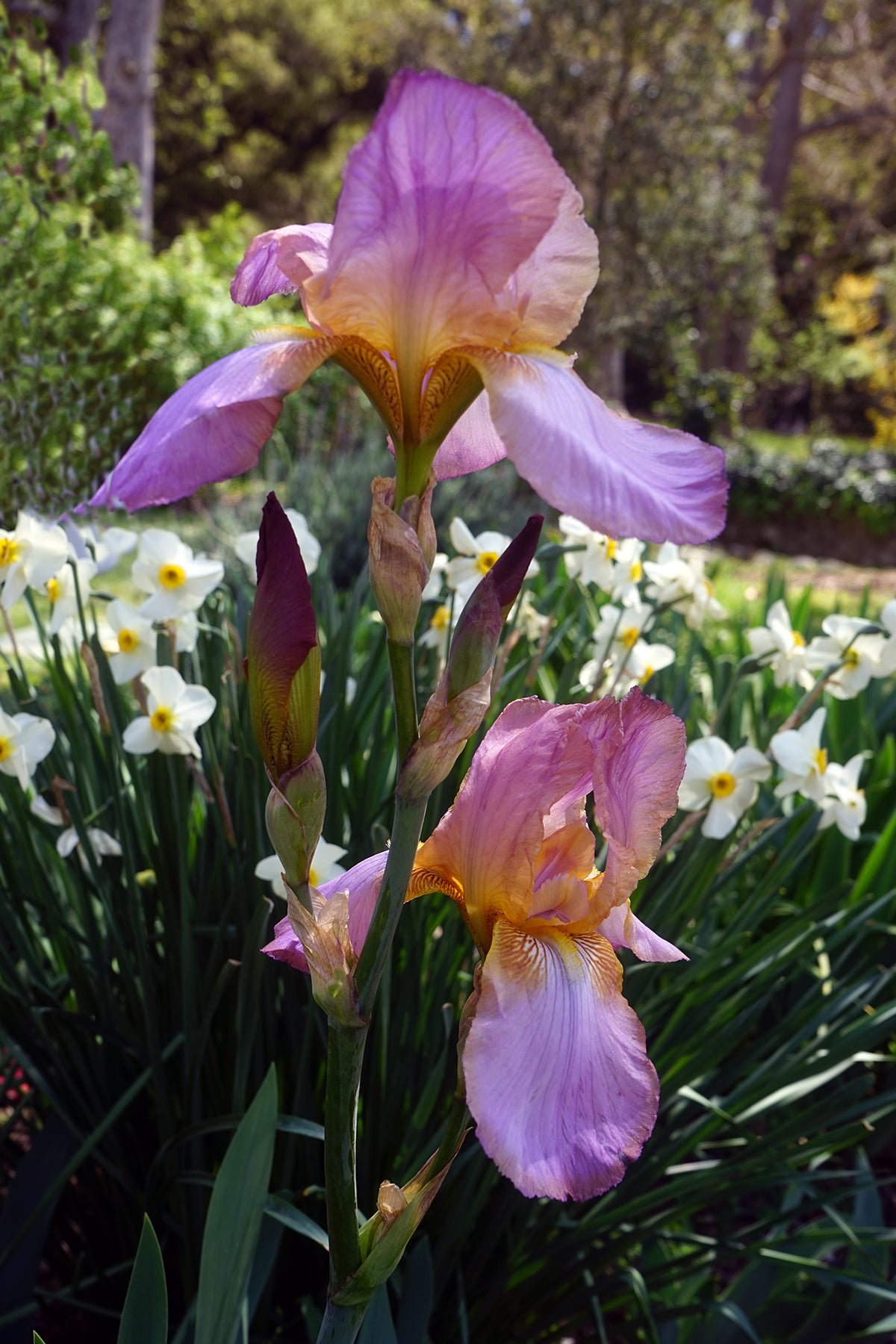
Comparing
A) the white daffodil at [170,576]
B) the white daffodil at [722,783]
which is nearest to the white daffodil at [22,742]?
the white daffodil at [170,576]

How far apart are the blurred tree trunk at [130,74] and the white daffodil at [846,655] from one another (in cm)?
762

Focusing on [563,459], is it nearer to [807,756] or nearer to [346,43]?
[807,756]

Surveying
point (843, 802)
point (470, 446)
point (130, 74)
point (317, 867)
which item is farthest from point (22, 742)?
point (130, 74)

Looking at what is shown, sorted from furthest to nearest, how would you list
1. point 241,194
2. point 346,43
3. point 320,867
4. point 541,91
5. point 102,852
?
point 241,194
point 346,43
point 541,91
point 102,852
point 320,867

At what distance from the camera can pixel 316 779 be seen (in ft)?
2.01

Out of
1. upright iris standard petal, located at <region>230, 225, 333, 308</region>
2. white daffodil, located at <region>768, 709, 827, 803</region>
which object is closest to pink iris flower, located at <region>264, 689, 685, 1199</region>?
upright iris standard petal, located at <region>230, 225, 333, 308</region>

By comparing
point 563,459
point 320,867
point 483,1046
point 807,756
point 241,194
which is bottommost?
point 241,194

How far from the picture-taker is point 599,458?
0.51m

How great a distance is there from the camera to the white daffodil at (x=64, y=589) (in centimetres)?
142

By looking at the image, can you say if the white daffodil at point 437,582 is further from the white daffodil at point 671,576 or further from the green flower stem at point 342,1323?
the green flower stem at point 342,1323

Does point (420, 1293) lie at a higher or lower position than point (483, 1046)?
lower

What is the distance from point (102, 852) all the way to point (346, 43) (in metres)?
19.8

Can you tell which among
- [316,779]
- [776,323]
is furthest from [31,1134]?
[776,323]

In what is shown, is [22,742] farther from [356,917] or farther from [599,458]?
[599,458]
